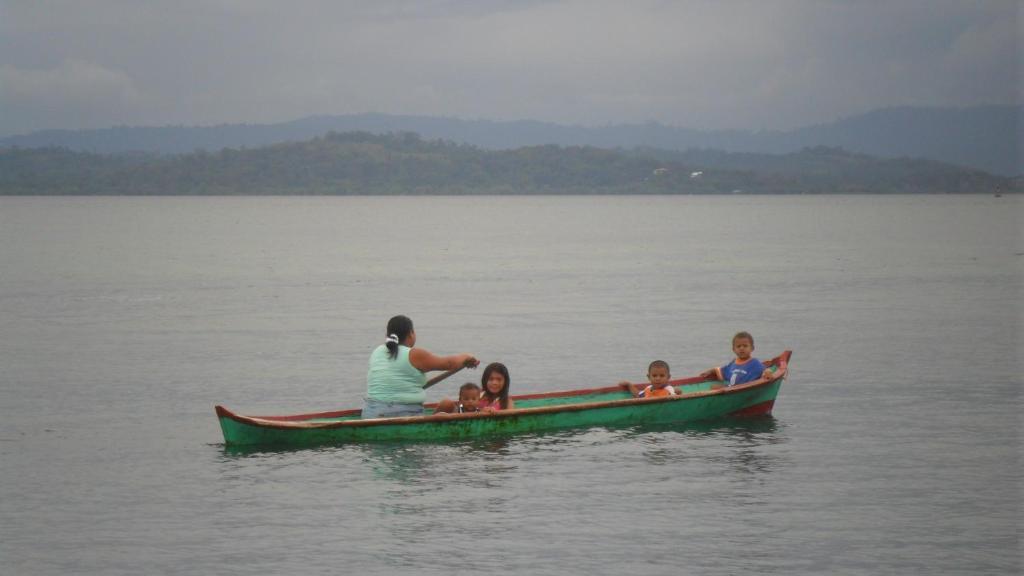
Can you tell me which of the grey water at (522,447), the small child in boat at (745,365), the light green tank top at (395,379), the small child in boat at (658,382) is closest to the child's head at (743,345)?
the small child in boat at (745,365)

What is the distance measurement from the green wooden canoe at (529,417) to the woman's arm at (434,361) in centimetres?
59

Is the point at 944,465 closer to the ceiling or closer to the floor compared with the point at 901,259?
closer to the floor

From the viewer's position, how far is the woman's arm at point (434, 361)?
1622 centimetres

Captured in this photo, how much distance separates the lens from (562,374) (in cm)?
2331

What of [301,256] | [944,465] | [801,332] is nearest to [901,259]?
[301,256]

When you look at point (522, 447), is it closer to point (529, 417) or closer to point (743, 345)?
point (529, 417)

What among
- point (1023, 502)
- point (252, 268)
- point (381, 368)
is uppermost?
point (252, 268)

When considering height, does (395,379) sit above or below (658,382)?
above

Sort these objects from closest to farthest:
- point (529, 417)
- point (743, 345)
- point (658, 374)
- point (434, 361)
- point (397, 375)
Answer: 1. point (434, 361)
2. point (397, 375)
3. point (529, 417)
4. point (658, 374)
5. point (743, 345)

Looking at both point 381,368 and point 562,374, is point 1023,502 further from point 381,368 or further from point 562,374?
point 562,374

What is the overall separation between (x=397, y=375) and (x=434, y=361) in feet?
1.66

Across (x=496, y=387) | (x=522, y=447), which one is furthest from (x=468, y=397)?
(x=522, y=447)

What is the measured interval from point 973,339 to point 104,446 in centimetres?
1791

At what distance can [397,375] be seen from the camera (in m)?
16.5
